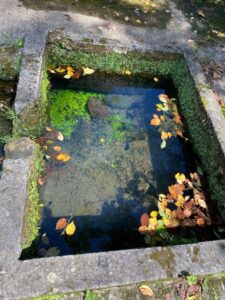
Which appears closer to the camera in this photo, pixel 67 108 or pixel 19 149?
pixel 19 149

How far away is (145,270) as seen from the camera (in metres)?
2.48

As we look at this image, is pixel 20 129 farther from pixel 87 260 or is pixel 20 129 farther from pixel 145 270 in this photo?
pixel 145 270

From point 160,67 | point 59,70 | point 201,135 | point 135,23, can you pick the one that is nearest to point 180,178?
point 201,135

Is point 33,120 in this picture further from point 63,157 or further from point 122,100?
point 122,100

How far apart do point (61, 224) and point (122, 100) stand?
7.77ft

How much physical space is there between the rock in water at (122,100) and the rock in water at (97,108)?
0.14 meters

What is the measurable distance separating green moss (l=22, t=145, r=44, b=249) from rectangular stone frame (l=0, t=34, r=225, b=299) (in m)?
0.19

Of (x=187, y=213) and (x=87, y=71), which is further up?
(x=87, y=71)

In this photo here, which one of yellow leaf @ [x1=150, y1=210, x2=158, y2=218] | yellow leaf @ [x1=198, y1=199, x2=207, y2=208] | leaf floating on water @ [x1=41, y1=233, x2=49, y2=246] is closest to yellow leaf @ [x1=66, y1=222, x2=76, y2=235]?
leaf floating on water @ [x1=41, y1=233, x2=49, y2=246]

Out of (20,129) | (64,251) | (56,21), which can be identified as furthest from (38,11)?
(64,251)

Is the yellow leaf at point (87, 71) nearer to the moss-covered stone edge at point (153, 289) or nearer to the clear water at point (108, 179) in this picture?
the clear water at point (108, 179)

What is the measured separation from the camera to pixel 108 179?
3736 millimetres

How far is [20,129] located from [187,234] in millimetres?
2473

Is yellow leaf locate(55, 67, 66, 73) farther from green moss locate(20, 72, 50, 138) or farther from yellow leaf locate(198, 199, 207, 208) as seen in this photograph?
yellow leaf locate(198, 199, 207, 208)
